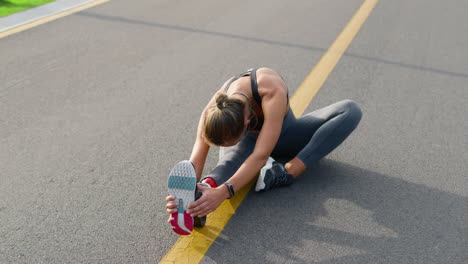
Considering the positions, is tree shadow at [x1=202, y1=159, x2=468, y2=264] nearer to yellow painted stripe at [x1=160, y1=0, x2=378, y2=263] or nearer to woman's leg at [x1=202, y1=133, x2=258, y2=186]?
yellow painted stripe at [x1=160, y1=0, x2=378, y2=263]

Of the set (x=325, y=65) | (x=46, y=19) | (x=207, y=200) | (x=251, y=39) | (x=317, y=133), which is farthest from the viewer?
(x=46, y=19)

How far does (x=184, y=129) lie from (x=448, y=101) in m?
2.70

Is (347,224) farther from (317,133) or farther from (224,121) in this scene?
(224,121)

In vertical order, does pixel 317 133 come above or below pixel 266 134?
below

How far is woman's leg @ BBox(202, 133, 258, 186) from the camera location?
142 inches

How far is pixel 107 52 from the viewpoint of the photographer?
6750 mm

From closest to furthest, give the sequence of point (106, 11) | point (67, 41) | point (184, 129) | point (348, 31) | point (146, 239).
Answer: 1. point (146, 239)
2. point (184, 129)
3. point (67, 41)
4. point (348, 31)
5. point (106, 11)

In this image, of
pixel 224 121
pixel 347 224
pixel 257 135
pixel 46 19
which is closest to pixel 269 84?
pixel 257 135

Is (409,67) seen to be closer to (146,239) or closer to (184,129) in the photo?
(184,129)

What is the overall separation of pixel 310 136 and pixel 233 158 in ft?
2.12

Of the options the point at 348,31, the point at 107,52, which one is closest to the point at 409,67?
the point at 348,31

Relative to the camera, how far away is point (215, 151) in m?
4.37

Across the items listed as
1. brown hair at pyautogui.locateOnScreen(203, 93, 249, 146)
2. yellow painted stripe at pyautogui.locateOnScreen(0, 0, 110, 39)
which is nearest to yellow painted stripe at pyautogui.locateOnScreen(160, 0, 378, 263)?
brown hair at pyautogui.locateOnScreen(203, 93, 249, 146)

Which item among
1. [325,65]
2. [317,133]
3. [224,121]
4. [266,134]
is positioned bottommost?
[325,65]
